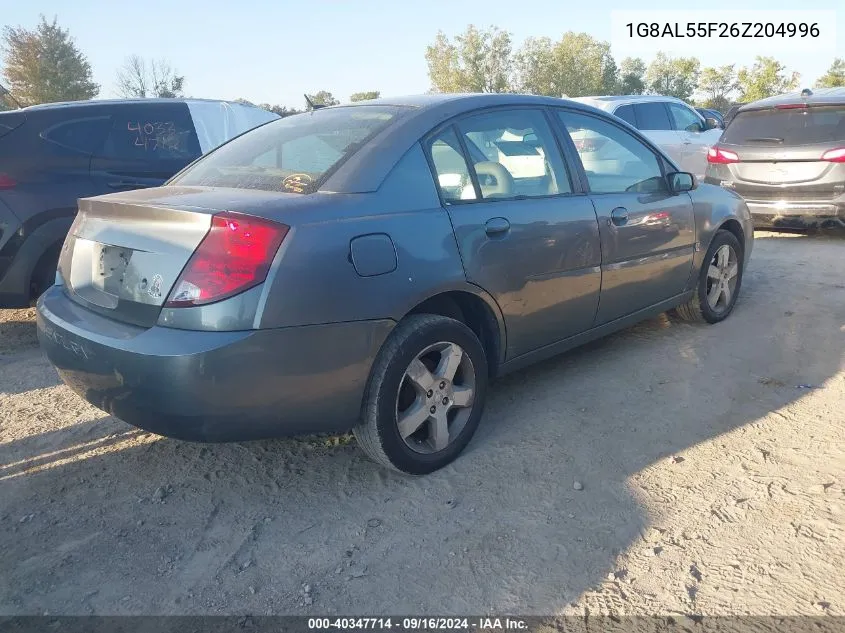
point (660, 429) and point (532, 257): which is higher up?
point (532, 257)

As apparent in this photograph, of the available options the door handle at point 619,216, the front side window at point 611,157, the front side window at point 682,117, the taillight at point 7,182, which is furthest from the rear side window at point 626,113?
the taillight at point 7,182

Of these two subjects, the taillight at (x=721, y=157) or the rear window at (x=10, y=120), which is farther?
the taillight at (x=721, y=157)

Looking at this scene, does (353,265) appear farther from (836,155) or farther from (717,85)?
(717,85)

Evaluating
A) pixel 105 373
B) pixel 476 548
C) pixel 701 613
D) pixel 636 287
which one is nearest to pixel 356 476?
pixel 476 548

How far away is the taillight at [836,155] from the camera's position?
290 inches

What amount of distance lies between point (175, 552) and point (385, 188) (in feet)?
5.23

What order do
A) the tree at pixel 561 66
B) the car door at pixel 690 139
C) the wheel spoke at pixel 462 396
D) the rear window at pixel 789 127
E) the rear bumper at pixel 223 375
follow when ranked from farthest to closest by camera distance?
the tree at pixel 561 66 < the car door at pixel 690 139 < the rear window at pixel 789 127 < the wheel spoke at pixel 462 396 < the rear bumper at pixel 223 375

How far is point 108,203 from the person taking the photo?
285 cm

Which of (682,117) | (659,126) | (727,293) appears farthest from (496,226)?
(682,117)

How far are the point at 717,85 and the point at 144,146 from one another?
58007 mm

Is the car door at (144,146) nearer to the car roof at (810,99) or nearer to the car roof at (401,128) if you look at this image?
the car roof at (401,128)

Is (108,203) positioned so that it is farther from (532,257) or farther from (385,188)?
(532,257)

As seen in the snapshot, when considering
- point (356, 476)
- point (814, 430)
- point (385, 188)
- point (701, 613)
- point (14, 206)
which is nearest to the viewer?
point (701, 613)

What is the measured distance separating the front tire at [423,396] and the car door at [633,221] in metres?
1.11
